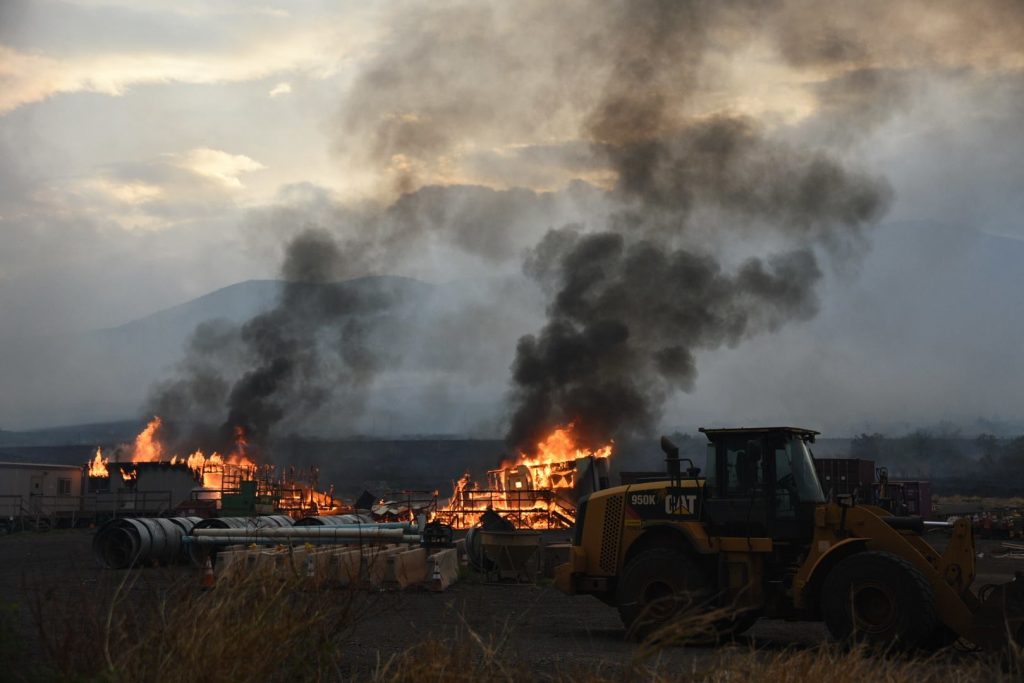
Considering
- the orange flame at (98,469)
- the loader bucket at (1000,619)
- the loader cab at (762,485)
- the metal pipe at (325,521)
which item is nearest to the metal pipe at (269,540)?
the metal pipe at (325,521)

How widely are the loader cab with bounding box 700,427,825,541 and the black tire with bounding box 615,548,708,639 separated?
69cm

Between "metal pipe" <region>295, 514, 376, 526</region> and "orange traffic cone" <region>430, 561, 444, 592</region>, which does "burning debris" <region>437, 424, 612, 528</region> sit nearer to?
"metal pipe" <region>295, 514, 376, 526</region>

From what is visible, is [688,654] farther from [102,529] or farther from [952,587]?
[102,529]

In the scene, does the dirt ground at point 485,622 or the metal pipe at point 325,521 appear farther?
the metal pipe at point 325,521

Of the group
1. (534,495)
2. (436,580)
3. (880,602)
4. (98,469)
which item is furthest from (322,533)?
(98,469)

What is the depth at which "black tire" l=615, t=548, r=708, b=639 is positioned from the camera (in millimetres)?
15242

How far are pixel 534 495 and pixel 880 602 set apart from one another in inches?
1357

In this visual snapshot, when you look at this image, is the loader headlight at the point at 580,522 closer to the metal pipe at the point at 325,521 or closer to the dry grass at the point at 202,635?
the dry grass at the point at 202,635

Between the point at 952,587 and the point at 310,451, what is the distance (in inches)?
5832

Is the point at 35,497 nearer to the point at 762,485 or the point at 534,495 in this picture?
the point at 534,495

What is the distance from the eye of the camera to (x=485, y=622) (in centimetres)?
1778

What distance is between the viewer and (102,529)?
2983 cm

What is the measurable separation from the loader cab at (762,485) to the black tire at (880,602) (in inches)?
45.3

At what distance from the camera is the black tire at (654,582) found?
15242mm
